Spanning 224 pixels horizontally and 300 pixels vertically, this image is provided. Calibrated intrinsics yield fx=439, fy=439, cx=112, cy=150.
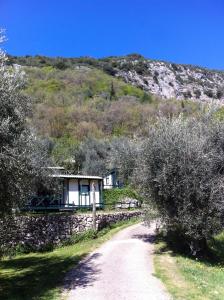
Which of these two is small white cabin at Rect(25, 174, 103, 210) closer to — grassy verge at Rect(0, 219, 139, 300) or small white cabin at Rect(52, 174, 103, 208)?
small white cabin at Rect(52, 174, 103, 208)

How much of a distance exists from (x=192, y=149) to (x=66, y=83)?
102 meters

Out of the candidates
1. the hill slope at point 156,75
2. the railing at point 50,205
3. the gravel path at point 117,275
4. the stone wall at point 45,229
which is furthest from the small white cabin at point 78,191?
the hill slope at point 156,75

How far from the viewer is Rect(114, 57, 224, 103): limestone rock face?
152 m

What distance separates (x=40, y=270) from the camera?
20.1 m

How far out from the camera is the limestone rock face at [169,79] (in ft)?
498

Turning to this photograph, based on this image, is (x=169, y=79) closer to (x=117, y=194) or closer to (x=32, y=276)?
(x=117, y=194)

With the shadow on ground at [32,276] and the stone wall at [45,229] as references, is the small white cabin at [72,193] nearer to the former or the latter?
the stone wall at [45,229]

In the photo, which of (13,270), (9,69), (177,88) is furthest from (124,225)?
(177,88)

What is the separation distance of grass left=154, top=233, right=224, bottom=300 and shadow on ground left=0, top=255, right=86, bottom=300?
3.26 m

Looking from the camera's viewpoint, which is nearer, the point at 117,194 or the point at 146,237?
the point at 146,237

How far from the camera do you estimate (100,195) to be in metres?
43.1

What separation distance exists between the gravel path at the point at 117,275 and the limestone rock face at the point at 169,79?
12556cm

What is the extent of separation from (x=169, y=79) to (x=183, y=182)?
474 feet

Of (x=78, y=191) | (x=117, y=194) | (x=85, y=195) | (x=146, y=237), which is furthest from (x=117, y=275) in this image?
(x=117, y=194)
